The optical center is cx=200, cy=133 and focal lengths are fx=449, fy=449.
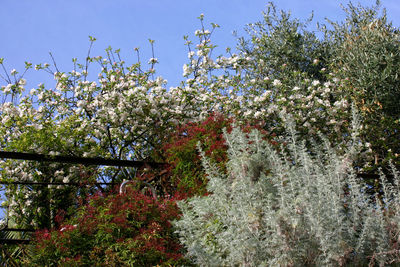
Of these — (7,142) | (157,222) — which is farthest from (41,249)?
(7,142)

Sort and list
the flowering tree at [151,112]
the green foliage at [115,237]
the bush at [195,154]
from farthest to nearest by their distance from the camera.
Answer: the flowering tree at [151,112]
the bush at [195,154]
the green foliage at [115,237]

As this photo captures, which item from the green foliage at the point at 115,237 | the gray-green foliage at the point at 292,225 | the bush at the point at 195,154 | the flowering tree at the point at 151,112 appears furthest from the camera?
the flowering tree at the point at 151,112

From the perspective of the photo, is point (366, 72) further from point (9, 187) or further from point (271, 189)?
point (9, 187)

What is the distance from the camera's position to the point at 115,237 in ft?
10.9

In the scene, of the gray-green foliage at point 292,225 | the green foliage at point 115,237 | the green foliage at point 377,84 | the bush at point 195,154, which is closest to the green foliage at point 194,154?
the bush at point 195,154

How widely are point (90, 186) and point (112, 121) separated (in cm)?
99

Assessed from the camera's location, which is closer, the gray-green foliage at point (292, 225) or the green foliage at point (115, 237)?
the gray-green foliage at point (292, 225)

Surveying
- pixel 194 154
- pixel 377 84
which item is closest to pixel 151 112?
pixel 194 154

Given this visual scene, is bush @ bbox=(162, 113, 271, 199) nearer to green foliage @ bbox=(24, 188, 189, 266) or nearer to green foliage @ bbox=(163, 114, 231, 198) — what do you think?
A: green foliage @ bbox=(163, 114, 231, 198)

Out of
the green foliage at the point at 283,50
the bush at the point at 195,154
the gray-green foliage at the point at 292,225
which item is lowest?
the gray-green foliage at the point at 292,225

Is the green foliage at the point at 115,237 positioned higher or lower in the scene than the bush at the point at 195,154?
lower

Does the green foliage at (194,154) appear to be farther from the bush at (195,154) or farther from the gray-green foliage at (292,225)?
the gray-green foliage at (292,225)

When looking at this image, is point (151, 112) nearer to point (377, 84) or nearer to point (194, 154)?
point (194, 154)

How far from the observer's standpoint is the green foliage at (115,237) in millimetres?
3166
